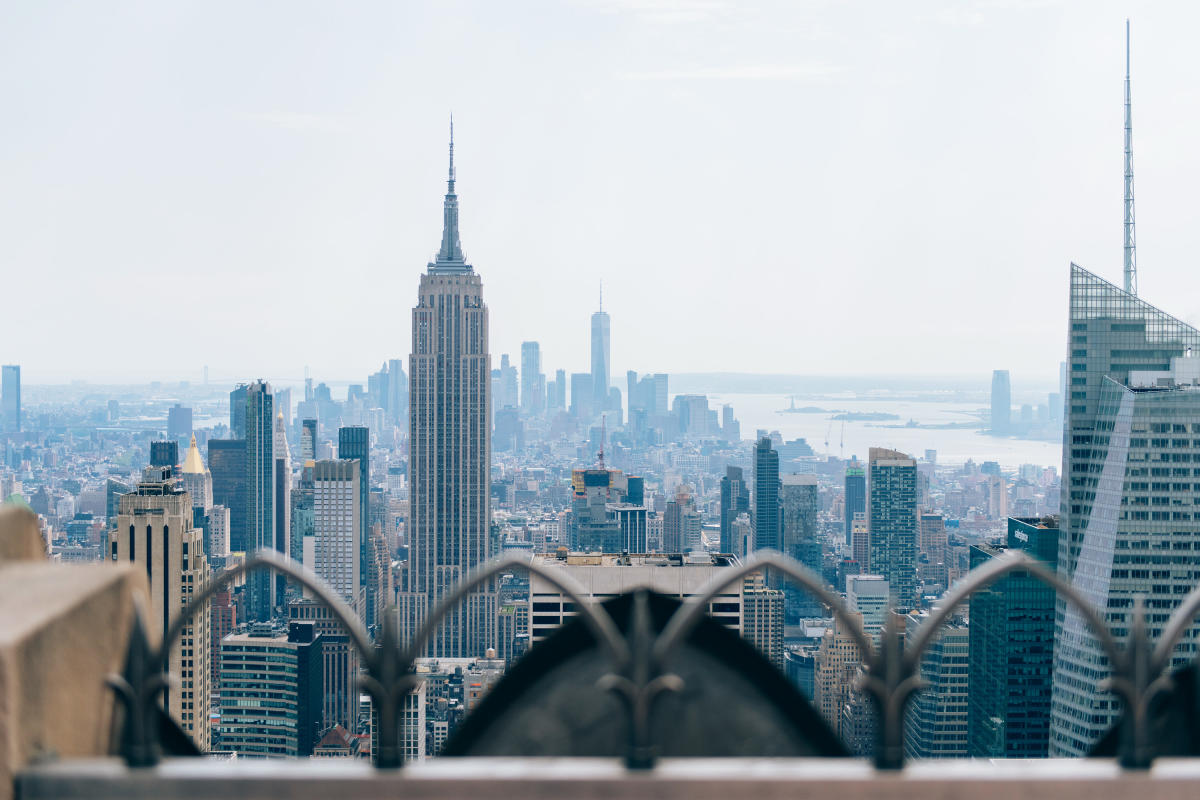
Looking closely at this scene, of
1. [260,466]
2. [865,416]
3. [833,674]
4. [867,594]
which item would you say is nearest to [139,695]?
[833,674]

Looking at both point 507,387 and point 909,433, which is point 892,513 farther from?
point 507,387

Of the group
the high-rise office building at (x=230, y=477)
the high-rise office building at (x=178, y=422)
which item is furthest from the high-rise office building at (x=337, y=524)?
the high-rise office building at (x=178, y=422)

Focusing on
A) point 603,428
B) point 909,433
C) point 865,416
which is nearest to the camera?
point 909,433

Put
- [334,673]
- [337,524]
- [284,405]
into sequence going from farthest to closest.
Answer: [284,405] → [337,524] → [334,673]

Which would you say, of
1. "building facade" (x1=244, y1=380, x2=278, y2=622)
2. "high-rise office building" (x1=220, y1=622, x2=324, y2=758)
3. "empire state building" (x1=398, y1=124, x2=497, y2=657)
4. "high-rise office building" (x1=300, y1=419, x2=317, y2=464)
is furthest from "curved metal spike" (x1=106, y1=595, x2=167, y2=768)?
"high-rise office building" (x1=300, y1=419, x2=317, y2=464)

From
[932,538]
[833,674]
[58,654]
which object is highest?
[58,654]

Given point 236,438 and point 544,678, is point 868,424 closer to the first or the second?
point 236,438

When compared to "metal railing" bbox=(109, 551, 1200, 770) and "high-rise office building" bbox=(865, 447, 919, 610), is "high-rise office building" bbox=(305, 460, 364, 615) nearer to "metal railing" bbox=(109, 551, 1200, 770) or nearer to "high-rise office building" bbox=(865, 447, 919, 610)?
"high-rise office building" bbox=(865, 447, 919, 610)
